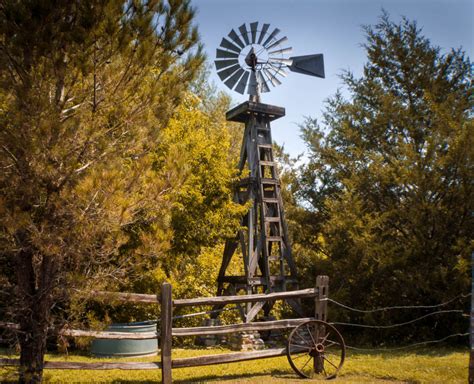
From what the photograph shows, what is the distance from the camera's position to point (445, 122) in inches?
500

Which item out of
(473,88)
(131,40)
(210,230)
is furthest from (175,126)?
(473,88)

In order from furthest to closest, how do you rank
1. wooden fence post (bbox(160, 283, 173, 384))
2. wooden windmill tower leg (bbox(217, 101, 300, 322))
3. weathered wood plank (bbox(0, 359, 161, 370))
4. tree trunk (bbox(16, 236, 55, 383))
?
wooden windmill tower leg (bbox(217, 101, 300, 322))
wooden fence post (bbox(160, 283, 173, 384))
weathered wood plank (bbox(0, 359, 161, 370))
tree trunk (bbox(16, 236, 55, 383))

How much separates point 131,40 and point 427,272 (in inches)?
397

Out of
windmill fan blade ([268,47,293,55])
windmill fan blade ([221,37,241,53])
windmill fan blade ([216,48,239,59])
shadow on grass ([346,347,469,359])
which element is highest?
windmill fan blade ([221,37,241,53])

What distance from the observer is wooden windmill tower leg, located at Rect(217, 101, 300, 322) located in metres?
12.7

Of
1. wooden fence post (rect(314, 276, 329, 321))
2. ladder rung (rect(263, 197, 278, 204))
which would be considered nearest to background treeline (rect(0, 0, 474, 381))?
ladder rung (rect(263, 197, 278, 204))

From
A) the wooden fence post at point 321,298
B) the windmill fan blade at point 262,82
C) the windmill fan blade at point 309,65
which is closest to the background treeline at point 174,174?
the windmill fan blade at point 262,82

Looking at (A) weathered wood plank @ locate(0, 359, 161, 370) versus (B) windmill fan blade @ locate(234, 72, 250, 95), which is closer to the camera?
(A) weathered wood plank @ locate(0, 359, 161, 370)

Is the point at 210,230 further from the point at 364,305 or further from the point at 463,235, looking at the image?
the point at 463,235

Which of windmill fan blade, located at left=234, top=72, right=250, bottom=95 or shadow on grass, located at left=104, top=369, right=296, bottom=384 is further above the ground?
windmill fan blade, located at left=234, top=72, right=250, bottom=95

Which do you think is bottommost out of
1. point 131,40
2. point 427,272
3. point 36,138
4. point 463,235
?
point 427,272

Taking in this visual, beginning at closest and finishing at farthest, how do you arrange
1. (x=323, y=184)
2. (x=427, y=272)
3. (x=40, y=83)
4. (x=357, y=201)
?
(x=40, y=83) < (x=427, y=272) < (x=357, y=201) < (x=323, y=184)

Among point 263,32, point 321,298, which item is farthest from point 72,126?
point 263,32

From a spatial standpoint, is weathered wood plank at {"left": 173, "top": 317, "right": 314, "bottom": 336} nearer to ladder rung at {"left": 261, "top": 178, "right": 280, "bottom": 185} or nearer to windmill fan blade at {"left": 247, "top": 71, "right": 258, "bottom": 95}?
ladder rung at {"left": 261, "top": 178, "right": 280, "bottom": 185}
